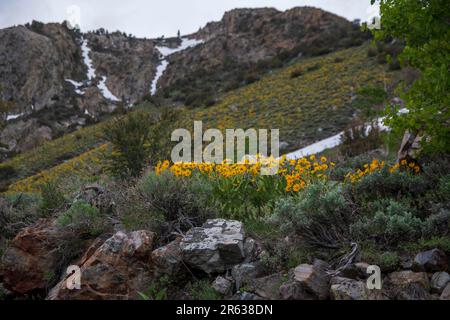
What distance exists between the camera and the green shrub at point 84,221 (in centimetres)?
453

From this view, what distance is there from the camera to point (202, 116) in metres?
20.9

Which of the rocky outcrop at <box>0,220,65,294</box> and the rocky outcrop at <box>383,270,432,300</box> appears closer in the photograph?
the rocky outcrop at <box>383,270,432,300</box>

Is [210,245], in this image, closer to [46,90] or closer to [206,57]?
[206,57]

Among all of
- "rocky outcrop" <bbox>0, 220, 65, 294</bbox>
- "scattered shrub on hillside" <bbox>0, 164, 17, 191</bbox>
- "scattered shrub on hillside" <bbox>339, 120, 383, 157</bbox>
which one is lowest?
"scattered shrub on hillside" <bbox>0, 164, 17, 191</bbox>

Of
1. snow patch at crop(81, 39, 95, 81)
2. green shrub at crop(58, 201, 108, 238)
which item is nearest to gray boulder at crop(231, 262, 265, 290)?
green shrub at crop(58, 201, 108, 238)

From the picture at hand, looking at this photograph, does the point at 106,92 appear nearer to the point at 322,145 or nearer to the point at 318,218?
the point at 322,145

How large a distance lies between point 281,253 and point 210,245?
663mm

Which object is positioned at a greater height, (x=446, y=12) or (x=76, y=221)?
(x=446, y=12)

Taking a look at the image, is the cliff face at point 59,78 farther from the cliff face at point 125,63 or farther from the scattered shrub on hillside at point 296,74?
the scattered shrub on hillside at point 296,74

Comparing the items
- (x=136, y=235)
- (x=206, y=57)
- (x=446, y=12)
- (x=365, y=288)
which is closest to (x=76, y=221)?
(x=136, y=235)

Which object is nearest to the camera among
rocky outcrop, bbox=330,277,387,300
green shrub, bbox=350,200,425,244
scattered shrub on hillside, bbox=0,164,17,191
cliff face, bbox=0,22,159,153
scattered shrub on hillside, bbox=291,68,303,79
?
rocky outcrop, bbox=330,277,387,300

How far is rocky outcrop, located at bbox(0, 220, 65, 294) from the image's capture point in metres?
4.31

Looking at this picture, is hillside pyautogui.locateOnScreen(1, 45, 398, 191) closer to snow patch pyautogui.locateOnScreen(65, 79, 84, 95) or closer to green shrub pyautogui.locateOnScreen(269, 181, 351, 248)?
green shrub pyautogui.locateOnScreen(269, 181, 351, 248)

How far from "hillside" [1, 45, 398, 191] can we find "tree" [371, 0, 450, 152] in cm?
875
